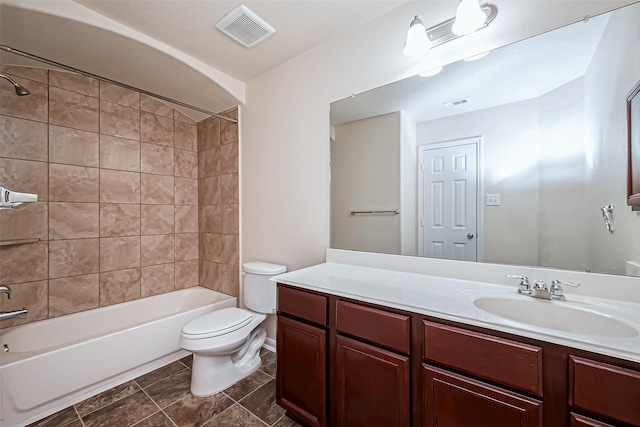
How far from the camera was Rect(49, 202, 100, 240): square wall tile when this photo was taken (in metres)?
2.05

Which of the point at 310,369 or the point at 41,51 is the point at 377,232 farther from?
the point at 41,51

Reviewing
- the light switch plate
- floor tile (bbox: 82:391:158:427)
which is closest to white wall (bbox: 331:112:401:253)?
the light switch plate

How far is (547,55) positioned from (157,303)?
3.42 m

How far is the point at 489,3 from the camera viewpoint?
4.10ft

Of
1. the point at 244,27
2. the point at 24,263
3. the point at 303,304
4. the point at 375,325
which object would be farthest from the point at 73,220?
the point at 375,325

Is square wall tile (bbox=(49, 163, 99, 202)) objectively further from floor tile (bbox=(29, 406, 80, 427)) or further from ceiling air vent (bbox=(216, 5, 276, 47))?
ceiling air vent (bbox=(216, 5, 276, 47))

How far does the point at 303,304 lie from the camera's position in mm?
1329

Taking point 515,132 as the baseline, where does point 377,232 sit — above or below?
below

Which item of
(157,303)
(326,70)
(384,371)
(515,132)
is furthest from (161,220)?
(515,132)

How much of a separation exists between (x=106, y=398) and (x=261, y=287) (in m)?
1.17

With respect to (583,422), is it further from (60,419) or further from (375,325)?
(60,419)

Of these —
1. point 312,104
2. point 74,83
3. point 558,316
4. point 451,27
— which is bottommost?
point 558,316

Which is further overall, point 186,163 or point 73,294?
point 186,163

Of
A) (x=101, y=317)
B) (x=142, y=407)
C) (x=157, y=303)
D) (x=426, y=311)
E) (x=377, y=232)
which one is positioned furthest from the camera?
(x=157, y=303)
